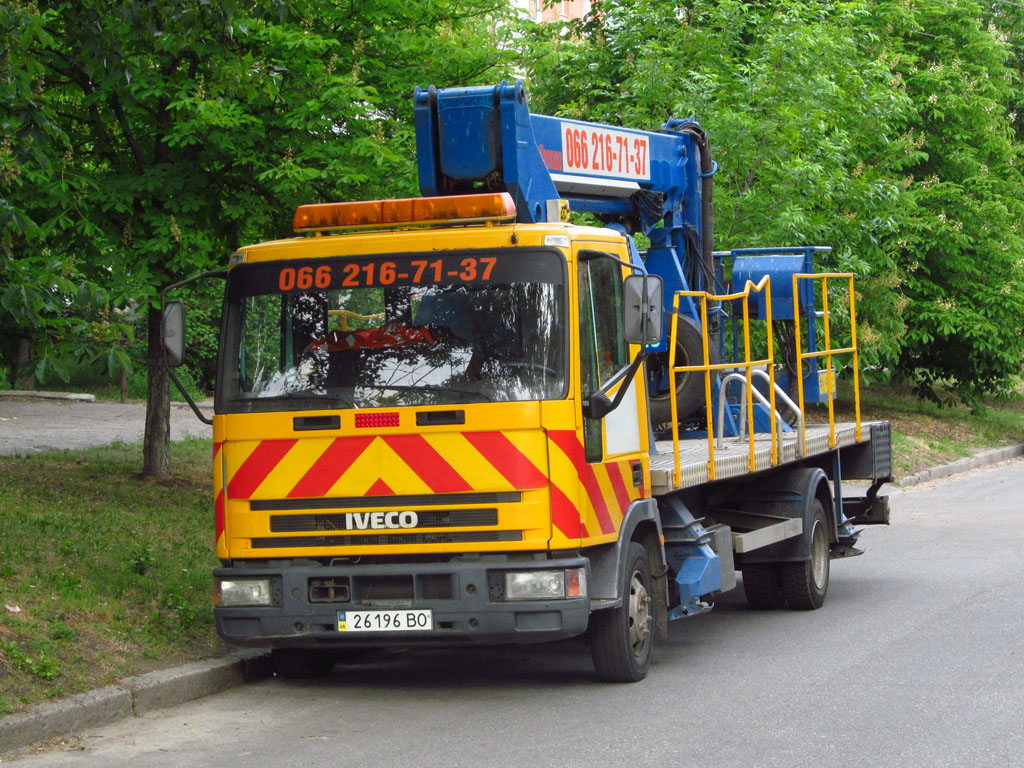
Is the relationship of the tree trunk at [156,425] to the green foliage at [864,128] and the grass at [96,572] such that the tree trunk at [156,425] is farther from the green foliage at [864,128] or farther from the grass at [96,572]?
the green foliage at [864,128]

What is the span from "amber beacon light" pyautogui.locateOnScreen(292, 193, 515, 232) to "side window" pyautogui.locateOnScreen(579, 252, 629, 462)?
58 centimetres

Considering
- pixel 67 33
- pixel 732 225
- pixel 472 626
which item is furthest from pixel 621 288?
pixel 732 225

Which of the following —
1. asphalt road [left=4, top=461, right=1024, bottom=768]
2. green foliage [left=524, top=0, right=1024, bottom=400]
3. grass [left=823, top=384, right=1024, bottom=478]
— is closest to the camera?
asphalt road [left=4, top=461, right=1024, bottom=768]

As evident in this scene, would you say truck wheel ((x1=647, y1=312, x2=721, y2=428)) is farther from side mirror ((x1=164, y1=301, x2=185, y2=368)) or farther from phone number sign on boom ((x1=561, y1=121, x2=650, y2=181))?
side mirror ((x1=164, y1=301, x2=185, y2=368))

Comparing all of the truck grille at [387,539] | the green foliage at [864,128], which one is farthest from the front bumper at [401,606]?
the green foliage at [864,128]

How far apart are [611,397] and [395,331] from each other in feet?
4.06

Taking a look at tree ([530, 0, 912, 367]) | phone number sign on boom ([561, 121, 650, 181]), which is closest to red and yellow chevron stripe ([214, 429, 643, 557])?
phone number sign on boom ([561, 121, 650, 181])

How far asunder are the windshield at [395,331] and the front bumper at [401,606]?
0.88 m

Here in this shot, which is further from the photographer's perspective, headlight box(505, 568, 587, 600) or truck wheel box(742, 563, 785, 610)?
truck wheel box(742, 563, 785, 610)

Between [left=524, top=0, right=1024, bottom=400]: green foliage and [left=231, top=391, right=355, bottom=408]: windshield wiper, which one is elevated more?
[left=524, top=0, right=1024, bottom=400]: green foliage

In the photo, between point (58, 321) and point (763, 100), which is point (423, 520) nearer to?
point (58, 321)

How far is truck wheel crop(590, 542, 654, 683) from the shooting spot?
25.3 feet

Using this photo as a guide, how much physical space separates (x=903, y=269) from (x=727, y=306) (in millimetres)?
15949

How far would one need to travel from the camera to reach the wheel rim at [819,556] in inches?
425
